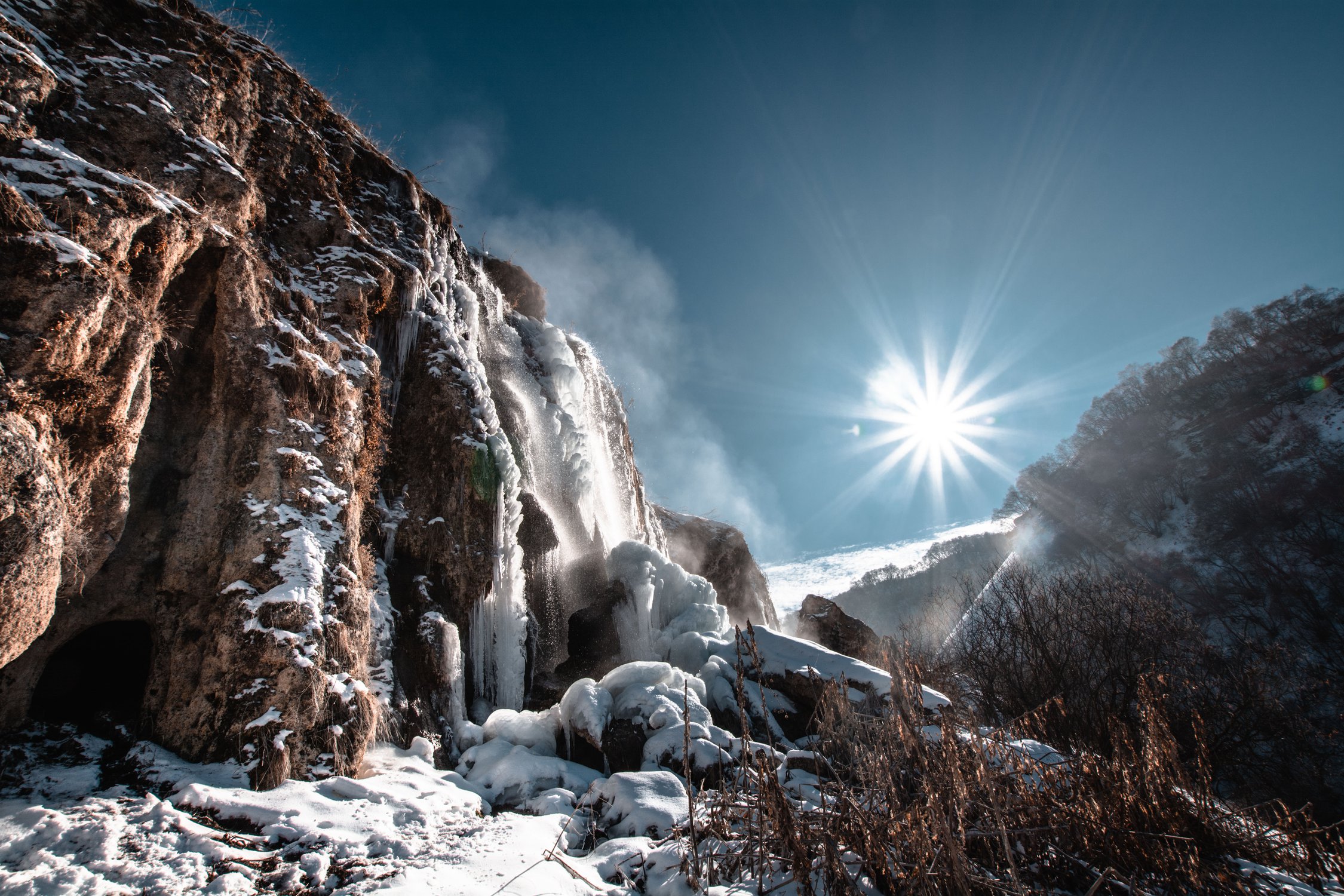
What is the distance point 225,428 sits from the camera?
5590 mm

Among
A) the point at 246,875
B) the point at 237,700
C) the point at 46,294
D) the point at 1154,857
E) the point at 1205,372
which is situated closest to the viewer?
the point at 1154,857

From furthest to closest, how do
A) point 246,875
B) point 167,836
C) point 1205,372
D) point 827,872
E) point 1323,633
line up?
point 1205,372 < point 1323,633 < point 167,836 < point 246,875 < point 827,872

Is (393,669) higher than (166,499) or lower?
lower

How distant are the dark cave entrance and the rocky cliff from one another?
0.02m

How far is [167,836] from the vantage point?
3.13 metres

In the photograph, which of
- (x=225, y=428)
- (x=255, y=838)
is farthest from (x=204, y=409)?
(x=255, y=838)

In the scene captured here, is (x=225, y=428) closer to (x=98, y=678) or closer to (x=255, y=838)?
(x=98, y=678)

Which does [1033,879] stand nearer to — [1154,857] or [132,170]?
[1154,857]

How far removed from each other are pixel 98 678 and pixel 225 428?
2611mm

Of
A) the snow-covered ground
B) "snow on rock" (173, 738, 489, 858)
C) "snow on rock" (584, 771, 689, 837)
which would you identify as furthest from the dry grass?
"snow on rock" (173, 738, 489, 858)

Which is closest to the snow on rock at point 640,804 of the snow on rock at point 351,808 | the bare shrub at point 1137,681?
the snow on rock at point 351,808

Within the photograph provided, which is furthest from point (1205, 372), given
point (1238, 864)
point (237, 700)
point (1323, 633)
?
point (237, 700)

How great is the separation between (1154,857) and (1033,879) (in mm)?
562

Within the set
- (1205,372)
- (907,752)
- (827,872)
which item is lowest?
(827,872)
